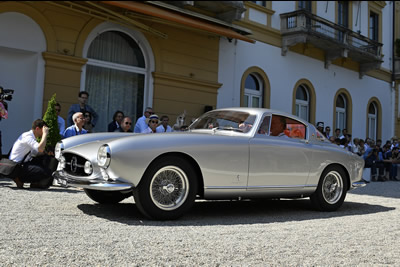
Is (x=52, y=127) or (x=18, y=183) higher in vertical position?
(x=52, y=127)

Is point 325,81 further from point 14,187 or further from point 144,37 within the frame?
point 14,187

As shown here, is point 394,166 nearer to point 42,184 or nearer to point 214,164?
point 214,164

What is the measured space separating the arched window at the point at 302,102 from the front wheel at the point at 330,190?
11.6 meters

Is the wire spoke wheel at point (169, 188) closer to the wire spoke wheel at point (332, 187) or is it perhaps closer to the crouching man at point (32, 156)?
the wire spoke wheel at point (332, 187)

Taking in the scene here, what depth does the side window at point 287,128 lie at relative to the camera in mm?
6004

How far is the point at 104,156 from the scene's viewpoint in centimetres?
455

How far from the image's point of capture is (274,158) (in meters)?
5.69

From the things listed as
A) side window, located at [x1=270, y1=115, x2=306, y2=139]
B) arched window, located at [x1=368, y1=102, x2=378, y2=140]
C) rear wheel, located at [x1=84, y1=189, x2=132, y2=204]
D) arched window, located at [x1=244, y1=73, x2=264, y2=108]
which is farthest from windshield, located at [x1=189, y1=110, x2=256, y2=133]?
arched window, located at [x1=368, y1=102, x2=378, y2=140]

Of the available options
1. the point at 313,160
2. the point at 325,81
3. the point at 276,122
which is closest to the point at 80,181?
the point at 276,122

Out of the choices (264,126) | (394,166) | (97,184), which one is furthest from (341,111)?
(97,184)

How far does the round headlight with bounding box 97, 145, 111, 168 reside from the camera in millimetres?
4492

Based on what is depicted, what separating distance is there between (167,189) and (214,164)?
2.18 feet

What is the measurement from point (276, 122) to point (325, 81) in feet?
45.9

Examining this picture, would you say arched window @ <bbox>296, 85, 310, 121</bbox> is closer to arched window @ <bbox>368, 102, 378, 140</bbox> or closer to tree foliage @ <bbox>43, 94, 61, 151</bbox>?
arched window @ <bbox>368, 102, 378, 140</bbox>
